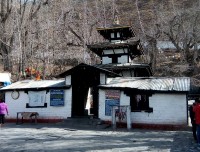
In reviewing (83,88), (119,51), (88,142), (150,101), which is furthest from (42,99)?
(119,51)

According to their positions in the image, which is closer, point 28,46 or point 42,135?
point 42,135

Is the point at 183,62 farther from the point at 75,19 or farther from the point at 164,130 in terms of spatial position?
the point at 164,130

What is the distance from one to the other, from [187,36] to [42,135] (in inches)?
1620

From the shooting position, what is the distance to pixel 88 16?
57.6m

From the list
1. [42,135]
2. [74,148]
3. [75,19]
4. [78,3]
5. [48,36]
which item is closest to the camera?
[74,148]

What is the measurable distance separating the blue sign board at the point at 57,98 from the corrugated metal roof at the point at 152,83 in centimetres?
311

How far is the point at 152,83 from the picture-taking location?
69.8 ft

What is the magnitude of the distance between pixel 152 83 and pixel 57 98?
648cm

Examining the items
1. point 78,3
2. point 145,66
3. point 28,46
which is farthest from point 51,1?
point 145,66

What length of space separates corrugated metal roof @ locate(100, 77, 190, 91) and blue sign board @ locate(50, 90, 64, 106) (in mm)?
3107

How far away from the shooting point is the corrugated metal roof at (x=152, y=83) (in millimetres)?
19938

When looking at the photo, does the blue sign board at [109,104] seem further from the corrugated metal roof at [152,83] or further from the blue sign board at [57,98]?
the blue sign board at [57,98]

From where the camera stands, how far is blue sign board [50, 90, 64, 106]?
22.1 metres

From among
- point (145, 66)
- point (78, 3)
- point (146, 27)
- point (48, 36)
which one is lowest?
point (145, 66)
